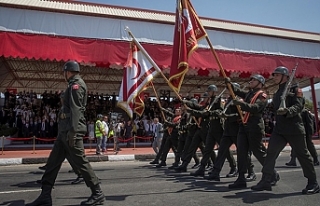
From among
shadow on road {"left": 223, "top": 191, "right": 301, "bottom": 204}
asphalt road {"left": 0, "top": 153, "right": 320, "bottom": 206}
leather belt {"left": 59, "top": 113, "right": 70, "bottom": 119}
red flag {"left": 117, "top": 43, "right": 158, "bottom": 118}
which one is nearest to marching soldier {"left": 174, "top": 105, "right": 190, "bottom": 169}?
red flag {"left": 117, "top": 43, "right": 158, "bottom": 118}

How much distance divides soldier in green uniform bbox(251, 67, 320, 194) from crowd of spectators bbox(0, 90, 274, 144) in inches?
415

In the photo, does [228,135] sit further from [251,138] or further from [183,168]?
[183,168]

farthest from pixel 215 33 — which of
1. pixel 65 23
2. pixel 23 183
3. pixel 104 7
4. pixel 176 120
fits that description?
pixel 23 183

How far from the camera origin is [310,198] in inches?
203

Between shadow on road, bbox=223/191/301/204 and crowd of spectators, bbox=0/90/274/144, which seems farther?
crowd of spectators, bbox=0/90/274/144

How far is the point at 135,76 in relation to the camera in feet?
28.8

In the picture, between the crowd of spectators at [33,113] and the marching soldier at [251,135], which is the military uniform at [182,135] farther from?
the crowd of spectators at [33,113]

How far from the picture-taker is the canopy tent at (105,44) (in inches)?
554

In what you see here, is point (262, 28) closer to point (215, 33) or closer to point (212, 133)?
point (215, 33)

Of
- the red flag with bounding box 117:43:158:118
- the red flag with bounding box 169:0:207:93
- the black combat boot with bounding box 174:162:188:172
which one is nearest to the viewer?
the red flag with bounding box 169:0:207:93

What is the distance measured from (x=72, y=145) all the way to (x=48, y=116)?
47.1 ft

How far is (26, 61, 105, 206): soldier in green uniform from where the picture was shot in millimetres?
4586

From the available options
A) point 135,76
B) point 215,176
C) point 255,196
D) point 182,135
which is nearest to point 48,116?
point 135,76

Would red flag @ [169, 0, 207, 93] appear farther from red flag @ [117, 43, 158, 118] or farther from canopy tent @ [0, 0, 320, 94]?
canopy tent @ [0, 0, 320, 94]
